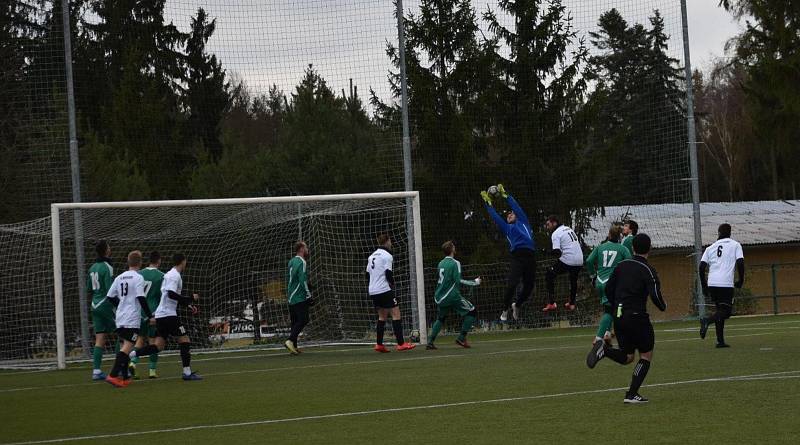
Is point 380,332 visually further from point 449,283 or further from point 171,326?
point 171,326

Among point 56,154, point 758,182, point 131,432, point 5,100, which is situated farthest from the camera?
point 758,182

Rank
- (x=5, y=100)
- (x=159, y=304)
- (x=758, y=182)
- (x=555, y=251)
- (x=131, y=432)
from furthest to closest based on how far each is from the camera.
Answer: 1. (x=758, y=182)
2. (x=5, y=100)
3. (x=555, y=251)
4. (x=159, y=304)
5. (x=131, y=432)

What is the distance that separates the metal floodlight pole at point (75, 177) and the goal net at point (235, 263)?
0.29 ft

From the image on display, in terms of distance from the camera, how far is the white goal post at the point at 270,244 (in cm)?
2386

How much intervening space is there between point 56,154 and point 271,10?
6.03m

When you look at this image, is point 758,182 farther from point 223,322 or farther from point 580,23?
point 223,322

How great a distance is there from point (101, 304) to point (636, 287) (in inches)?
419

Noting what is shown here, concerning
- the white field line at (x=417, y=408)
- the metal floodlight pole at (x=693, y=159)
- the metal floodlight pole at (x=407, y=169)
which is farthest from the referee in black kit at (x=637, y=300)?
the metal floodlight pole at (x=693, y=159)

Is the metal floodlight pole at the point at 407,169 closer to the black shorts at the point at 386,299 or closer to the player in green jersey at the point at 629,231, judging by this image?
the black shorts at the point at 386,299

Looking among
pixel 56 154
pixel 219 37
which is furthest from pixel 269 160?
pixel 56 154

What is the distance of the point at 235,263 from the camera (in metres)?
25.4

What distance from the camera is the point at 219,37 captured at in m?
26.1

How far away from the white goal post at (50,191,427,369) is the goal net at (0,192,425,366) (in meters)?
0.02

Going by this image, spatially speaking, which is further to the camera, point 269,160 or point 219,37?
point 269,160
